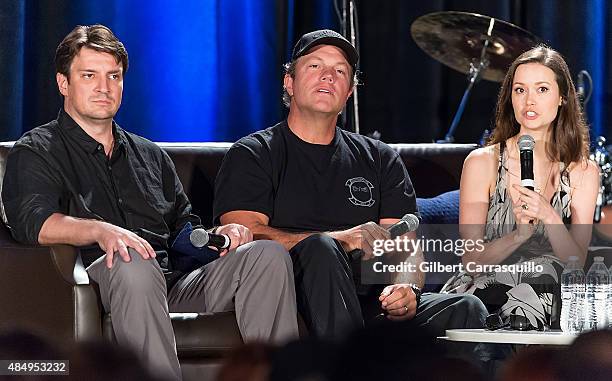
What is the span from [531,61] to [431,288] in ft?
2.30

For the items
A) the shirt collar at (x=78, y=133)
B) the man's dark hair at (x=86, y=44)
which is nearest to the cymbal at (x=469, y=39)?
the man's dark hair at (x=86, y=44)

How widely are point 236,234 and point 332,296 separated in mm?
357

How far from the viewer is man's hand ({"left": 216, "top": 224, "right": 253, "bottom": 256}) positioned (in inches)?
104

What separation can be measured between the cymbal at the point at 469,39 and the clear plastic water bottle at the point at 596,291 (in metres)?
1.70

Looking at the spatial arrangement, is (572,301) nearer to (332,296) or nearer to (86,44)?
(332,296)

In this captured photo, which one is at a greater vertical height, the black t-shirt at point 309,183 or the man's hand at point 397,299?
the black t-shirt at point 309,183

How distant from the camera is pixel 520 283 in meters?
2.34

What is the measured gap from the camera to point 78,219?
102 inches

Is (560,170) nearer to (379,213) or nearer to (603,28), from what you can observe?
(379,213)

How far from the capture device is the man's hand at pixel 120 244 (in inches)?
95.5

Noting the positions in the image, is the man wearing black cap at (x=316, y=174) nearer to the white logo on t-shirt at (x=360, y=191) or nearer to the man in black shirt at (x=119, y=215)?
the white logo on t-shirt at (x=360, y=191)

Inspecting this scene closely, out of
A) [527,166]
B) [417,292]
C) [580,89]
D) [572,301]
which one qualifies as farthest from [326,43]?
[572,301]

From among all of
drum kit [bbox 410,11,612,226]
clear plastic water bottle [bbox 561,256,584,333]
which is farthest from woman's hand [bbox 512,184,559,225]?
drum kit [bbox 410,11,612,226]

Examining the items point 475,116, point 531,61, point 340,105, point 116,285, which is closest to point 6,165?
point 116,285
